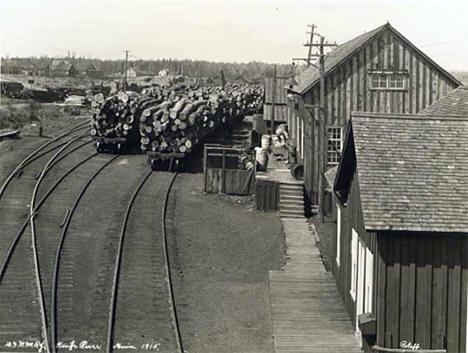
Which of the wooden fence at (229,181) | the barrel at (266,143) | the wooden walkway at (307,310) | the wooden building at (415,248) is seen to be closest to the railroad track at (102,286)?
the wooden walkway at (307,310)

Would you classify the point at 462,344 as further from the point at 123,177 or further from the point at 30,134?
the point at 30,134

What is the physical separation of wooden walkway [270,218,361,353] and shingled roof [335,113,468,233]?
2.90m

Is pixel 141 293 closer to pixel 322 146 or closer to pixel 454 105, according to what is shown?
pixel 454 105

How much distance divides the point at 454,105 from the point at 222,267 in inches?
279

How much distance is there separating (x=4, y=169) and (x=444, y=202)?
22.0 meters

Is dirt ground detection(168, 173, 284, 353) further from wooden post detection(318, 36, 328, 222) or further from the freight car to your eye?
the freight car

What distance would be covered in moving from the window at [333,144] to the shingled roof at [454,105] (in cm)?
787

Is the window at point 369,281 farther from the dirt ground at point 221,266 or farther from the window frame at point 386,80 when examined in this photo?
the window frame at point 386,80

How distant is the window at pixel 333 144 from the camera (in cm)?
2747

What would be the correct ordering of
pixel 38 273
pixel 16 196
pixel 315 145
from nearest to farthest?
pixel 38 273 → pixel 16 196 → pixel 315 145

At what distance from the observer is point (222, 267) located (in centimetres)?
1972

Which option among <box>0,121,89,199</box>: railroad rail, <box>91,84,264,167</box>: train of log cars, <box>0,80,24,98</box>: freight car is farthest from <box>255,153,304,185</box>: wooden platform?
<box>0,80,24,98</box>: freight car

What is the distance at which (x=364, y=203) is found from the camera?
483 inches

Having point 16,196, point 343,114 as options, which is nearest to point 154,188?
point 16,196
